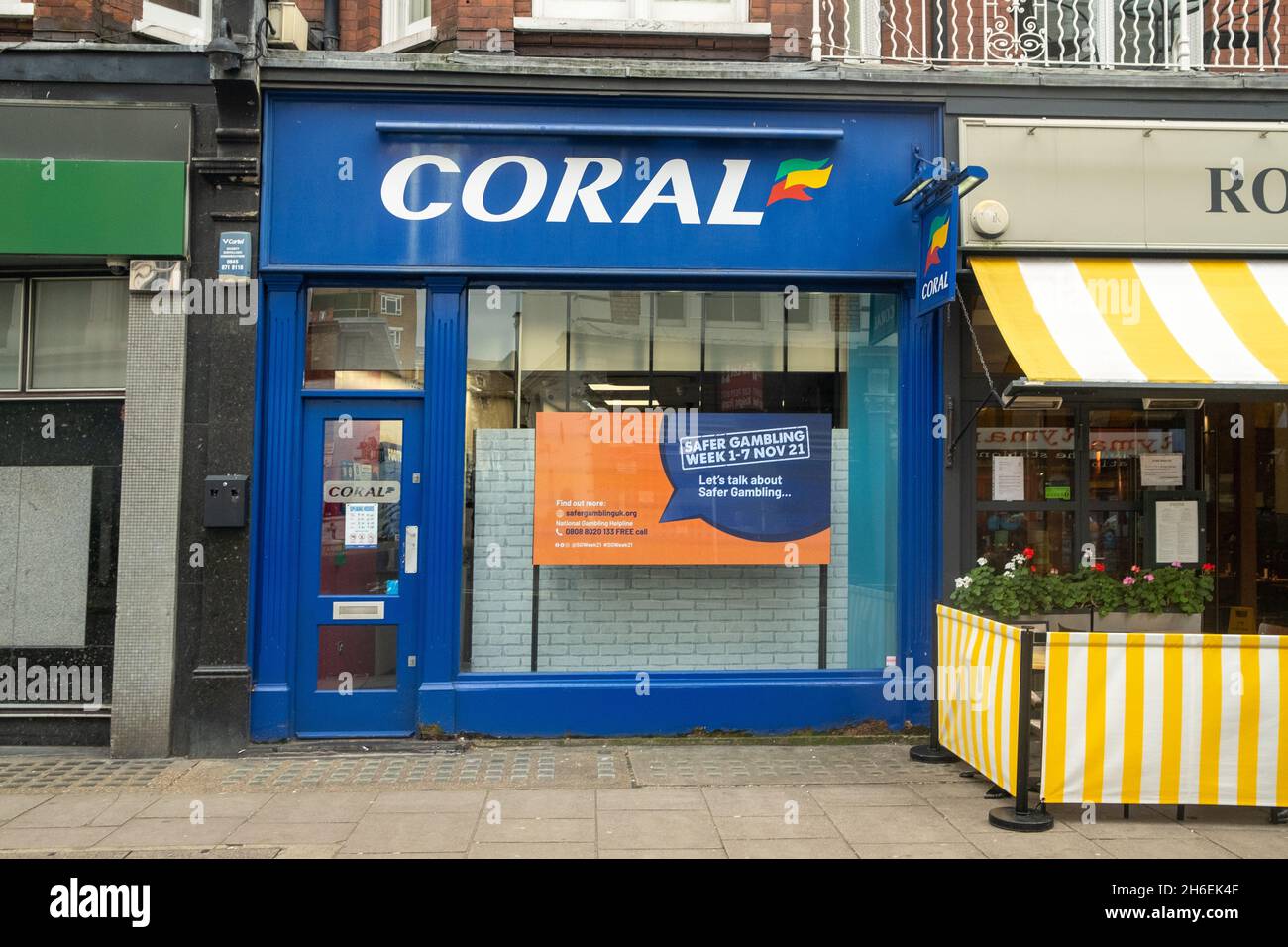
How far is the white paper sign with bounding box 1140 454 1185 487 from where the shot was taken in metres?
8.66

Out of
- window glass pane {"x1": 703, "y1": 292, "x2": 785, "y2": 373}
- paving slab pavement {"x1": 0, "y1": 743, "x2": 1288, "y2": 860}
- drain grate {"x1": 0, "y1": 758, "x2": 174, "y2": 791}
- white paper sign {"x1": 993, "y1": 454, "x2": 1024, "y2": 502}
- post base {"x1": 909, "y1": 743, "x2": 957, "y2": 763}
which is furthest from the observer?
white paper sign {"x1": 993, "y1": 454, "x2": 1024, "y2": 502}

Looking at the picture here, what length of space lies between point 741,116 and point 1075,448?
369 cm

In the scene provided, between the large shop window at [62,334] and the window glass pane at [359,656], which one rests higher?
the large shop window at [62,334]

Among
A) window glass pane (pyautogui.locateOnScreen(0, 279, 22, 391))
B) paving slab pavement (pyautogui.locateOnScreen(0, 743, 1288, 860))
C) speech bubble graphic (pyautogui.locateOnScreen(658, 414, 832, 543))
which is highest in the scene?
window glass pane (pyautogui.locateOnScreen(0, 279, 22, 391))

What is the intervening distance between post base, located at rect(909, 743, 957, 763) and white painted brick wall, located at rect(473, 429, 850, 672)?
0.98 metres

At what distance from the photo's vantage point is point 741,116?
8219mm

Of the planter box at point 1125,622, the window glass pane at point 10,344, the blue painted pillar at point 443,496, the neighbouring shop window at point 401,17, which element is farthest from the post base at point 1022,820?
the window glass pane at point 10,344

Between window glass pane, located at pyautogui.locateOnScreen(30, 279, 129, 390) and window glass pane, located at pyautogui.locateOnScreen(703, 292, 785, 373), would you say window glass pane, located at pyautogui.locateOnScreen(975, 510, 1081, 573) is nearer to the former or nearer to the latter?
window glass pane, located at pyautogui.locateOnScreen(703, 292, 785, 373)

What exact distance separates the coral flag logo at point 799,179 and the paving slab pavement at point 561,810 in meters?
4.11

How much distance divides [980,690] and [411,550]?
412 centimetres

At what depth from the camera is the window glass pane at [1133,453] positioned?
863cm

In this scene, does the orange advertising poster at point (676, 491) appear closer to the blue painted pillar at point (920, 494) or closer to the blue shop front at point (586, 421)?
the blue shop front at point (586, 421)

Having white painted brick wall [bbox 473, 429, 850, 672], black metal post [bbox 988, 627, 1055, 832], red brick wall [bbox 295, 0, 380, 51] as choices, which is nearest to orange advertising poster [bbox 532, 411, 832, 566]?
white painted brick wall [bbox 473, 429, 850, 672]

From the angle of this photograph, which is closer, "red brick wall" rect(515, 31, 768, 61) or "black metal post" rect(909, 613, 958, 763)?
"black metal post" rect(909, 613, 958, 763)
